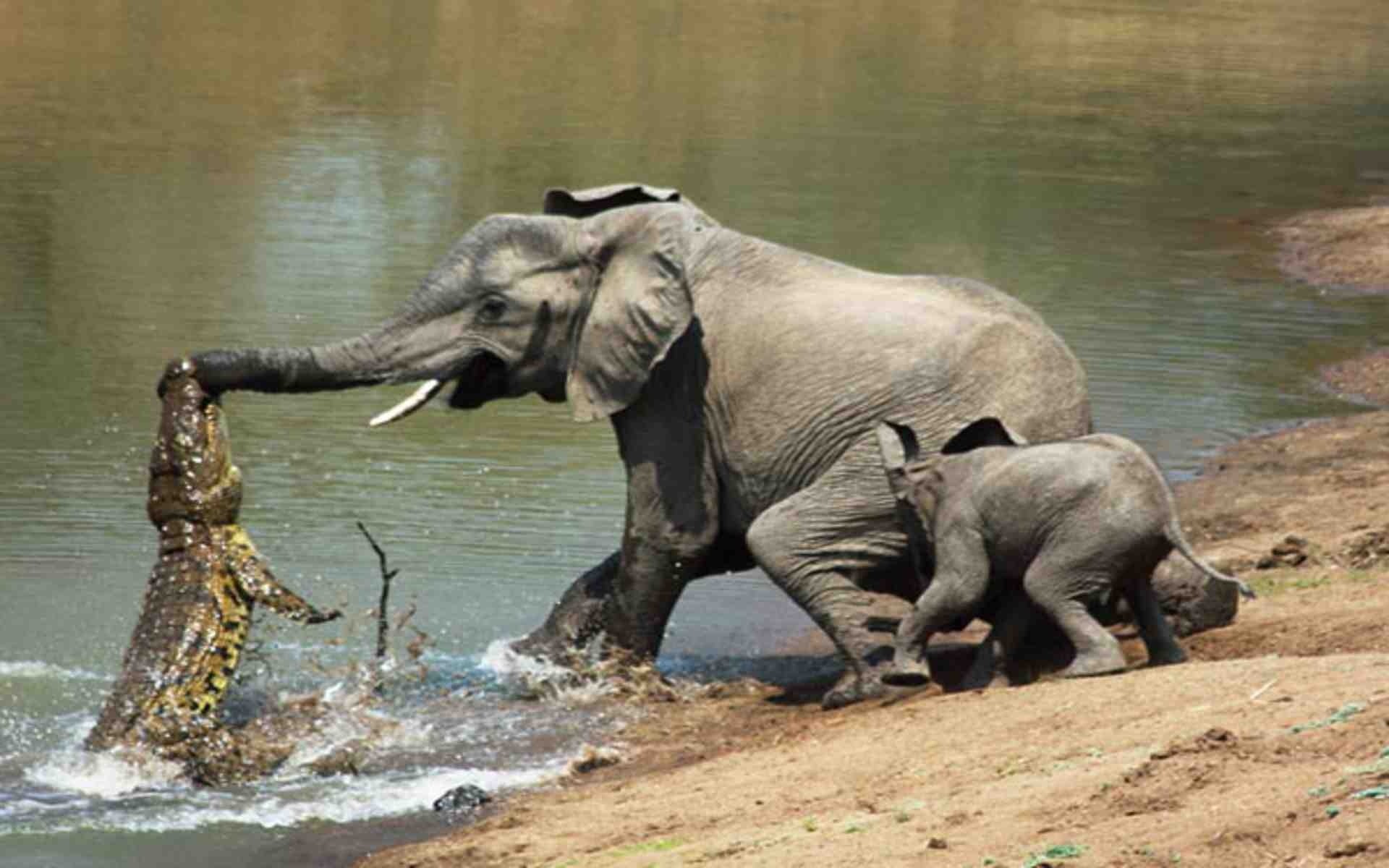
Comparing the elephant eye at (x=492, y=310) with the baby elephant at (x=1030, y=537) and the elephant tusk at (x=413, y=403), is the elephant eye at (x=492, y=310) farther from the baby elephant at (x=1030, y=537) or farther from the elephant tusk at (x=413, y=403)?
the baby elephant at (x=1030, y=537)

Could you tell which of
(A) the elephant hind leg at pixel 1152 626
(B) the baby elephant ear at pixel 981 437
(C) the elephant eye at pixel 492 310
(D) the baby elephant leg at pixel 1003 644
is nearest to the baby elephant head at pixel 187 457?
(C) the elephant eye at pixel 492 310

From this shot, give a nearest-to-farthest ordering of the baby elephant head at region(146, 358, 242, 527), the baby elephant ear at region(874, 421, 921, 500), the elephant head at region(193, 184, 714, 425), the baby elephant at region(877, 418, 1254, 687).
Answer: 1. the baby elephant at region(877, 418, 1254, 687)
2. the baby elephant ear at region(874, 421, 921, 500)
3. the baby elephant head at region(146, 358, 242, 527)
4. the elephant head at region(193, 184, 714, 425)

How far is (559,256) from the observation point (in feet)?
37.1

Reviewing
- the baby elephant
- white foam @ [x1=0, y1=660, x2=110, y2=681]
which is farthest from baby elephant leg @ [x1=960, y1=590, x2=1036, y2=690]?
white foam @ [x1=0, y1=660, x2=110, y2=681]

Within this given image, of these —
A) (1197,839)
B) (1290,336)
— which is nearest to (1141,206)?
(1290,336)

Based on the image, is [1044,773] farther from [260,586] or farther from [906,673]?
[260,586]

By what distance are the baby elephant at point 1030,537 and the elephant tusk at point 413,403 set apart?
184 centimetres

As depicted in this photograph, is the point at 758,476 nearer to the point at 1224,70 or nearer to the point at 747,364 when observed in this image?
the point at 747,364

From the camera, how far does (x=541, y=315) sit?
1131 cm

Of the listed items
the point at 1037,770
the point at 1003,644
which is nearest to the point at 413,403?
the point at 1003,644

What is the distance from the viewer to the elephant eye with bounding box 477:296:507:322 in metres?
11.3

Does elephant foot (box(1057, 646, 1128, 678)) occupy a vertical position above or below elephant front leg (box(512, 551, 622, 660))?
above

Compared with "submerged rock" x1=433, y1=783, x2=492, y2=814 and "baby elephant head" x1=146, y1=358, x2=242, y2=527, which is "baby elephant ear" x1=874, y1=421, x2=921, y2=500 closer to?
"submerged rock" x1=433, y1=783, x2=492, y2=814

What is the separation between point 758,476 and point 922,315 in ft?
2.93
